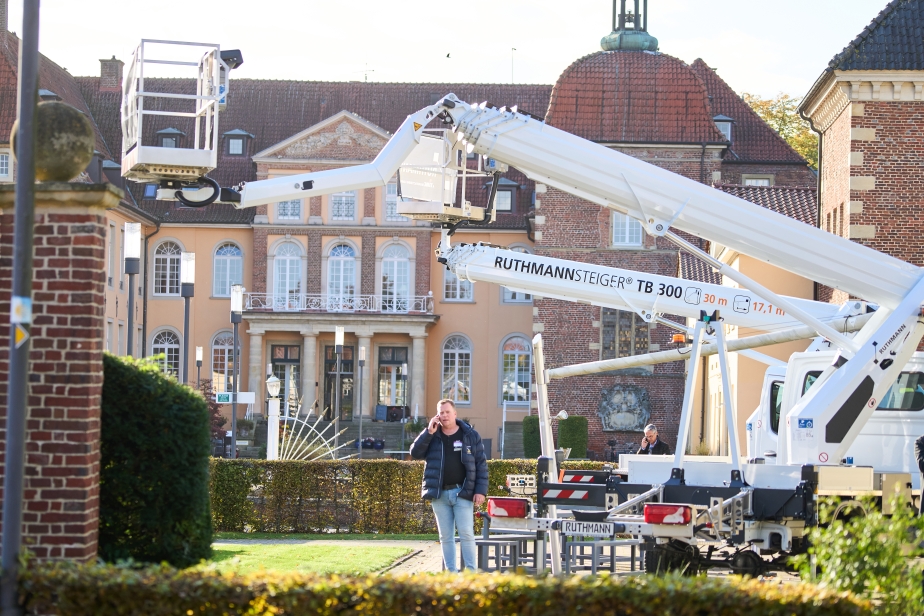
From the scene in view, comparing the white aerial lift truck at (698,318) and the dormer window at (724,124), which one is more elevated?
the dormer window at (724,124)

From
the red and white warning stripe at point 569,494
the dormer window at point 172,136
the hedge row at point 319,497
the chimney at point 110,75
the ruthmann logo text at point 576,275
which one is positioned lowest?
the hedge row at point 319,497

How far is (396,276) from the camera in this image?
5403 centimetres

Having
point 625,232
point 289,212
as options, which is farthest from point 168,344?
point 625,232

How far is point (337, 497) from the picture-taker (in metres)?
20.3

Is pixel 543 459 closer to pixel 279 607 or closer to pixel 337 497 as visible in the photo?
pixel 279 607

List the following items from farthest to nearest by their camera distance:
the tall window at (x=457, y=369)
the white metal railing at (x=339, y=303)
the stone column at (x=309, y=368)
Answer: the tall window at (x=457, y=369)
the white metal railing at (x=339, y=303)
the stone column at (x=309, y=368)

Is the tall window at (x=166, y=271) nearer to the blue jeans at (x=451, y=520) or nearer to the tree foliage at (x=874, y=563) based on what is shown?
the blue jeans at (x=451, y=520)

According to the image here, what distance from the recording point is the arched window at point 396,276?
54.0 m

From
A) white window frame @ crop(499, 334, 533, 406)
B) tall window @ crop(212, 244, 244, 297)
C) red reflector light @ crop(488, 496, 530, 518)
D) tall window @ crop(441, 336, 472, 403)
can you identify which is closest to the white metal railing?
tall window @ crop(212, 244, 244, 297)

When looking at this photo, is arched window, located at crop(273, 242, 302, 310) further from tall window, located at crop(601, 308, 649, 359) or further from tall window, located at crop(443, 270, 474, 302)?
tall window, located at crop(601, 308, 649, 359)

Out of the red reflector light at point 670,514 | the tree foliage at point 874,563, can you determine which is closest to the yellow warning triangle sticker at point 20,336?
the tree foliage at point 874,563

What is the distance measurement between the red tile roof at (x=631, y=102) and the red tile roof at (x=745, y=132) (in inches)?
145

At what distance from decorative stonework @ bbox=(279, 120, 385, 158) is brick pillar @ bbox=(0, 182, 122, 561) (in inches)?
1741

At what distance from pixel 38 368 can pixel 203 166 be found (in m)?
2.65
